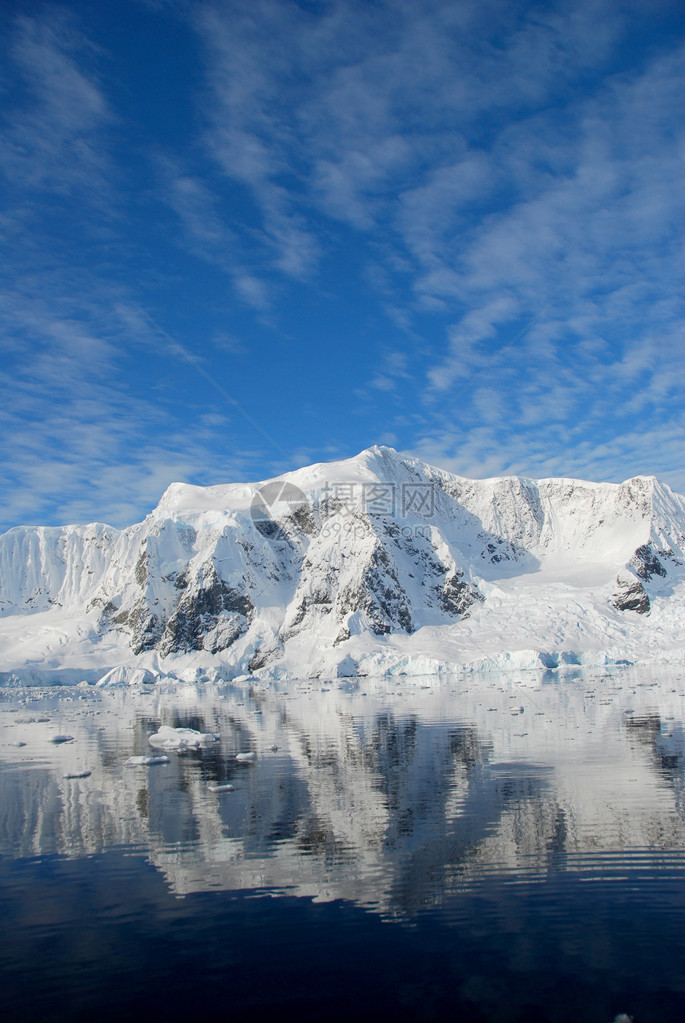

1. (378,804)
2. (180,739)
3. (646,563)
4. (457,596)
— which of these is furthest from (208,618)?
(378,804)

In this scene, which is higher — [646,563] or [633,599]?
[646,563]

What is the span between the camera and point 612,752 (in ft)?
105

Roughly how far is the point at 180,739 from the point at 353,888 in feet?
98.1

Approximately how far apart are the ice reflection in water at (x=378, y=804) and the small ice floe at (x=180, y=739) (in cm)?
92

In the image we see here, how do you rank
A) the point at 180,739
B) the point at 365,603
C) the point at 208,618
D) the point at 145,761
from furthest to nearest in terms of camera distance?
1. the point at 208,618
2. the point at 365,603
3. the point at 180,739
4. the point at 145,761

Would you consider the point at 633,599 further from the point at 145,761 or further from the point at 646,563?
the point at 145,761

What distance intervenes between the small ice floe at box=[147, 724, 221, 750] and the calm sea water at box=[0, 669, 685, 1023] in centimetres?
808

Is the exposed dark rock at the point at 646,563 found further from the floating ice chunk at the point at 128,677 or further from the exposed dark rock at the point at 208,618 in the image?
the floating ice chunk at the point at 128,677

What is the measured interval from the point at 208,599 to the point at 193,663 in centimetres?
2109

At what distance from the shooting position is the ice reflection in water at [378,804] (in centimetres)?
1666

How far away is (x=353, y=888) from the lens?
51.4 feet

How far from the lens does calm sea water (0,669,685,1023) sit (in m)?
11.2

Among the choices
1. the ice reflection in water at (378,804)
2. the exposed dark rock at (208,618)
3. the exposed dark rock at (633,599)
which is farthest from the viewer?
the exposed dark rock at (208,618)

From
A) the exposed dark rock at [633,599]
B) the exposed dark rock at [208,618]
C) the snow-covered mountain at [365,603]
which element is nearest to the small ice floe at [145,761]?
the snow-covered mountain at [365,603]
